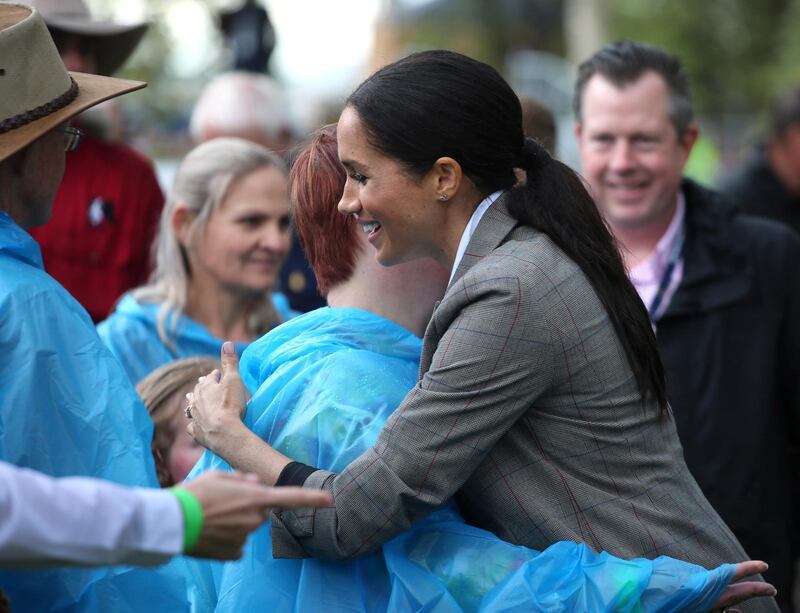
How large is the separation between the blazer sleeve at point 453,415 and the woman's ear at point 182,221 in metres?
2.25

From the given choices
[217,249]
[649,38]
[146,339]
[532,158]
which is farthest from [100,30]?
[649,38]

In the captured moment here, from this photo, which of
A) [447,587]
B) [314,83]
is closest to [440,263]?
[447,587]

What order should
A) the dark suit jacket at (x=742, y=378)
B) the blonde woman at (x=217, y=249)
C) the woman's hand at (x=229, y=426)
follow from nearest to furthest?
the woman's hand at (x=229, y=426) → the dark suit jacket at (x=742, y=378) → the blonde woman at (x=217, y=249)

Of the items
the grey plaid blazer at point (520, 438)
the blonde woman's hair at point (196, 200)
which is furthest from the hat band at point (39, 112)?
the blonde woman's hair at point (196, 200)

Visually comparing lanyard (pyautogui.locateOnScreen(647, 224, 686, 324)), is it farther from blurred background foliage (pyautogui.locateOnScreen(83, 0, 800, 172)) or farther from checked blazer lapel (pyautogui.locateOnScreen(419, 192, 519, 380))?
blurred background foliage (pyautogui.locateOnScreen(83, 0, 800, 172))

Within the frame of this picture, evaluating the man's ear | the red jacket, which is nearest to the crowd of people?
the man's ear

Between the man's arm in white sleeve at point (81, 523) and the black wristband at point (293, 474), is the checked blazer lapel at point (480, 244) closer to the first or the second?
the black wristband at point (293, 474)

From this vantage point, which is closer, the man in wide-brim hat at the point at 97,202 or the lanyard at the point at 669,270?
the lanyard at the point at 669,270

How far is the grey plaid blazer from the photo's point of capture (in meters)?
2.18

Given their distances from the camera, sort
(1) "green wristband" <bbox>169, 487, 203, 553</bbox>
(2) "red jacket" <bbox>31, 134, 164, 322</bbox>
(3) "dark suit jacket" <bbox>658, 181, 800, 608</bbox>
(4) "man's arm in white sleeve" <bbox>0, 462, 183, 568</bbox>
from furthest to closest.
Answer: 1. (2) "red jacket" <bbox>31, 134, 164, 322</bbox>
2. (3) "dark suit jacket" <bbox>658, 181, 800, 608</bbox>
3. (1) "green wristband" <bbox>169, 487, 203, 553</bbox>
4. (4) "man's arm in white sleeve" <bbox>0, 462, 183, 568</bbox>

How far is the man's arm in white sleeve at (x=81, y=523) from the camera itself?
1.77 m

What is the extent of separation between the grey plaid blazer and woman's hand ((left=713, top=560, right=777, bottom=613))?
75 mm

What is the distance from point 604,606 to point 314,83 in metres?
15.8

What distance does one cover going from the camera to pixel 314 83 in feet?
57.2
